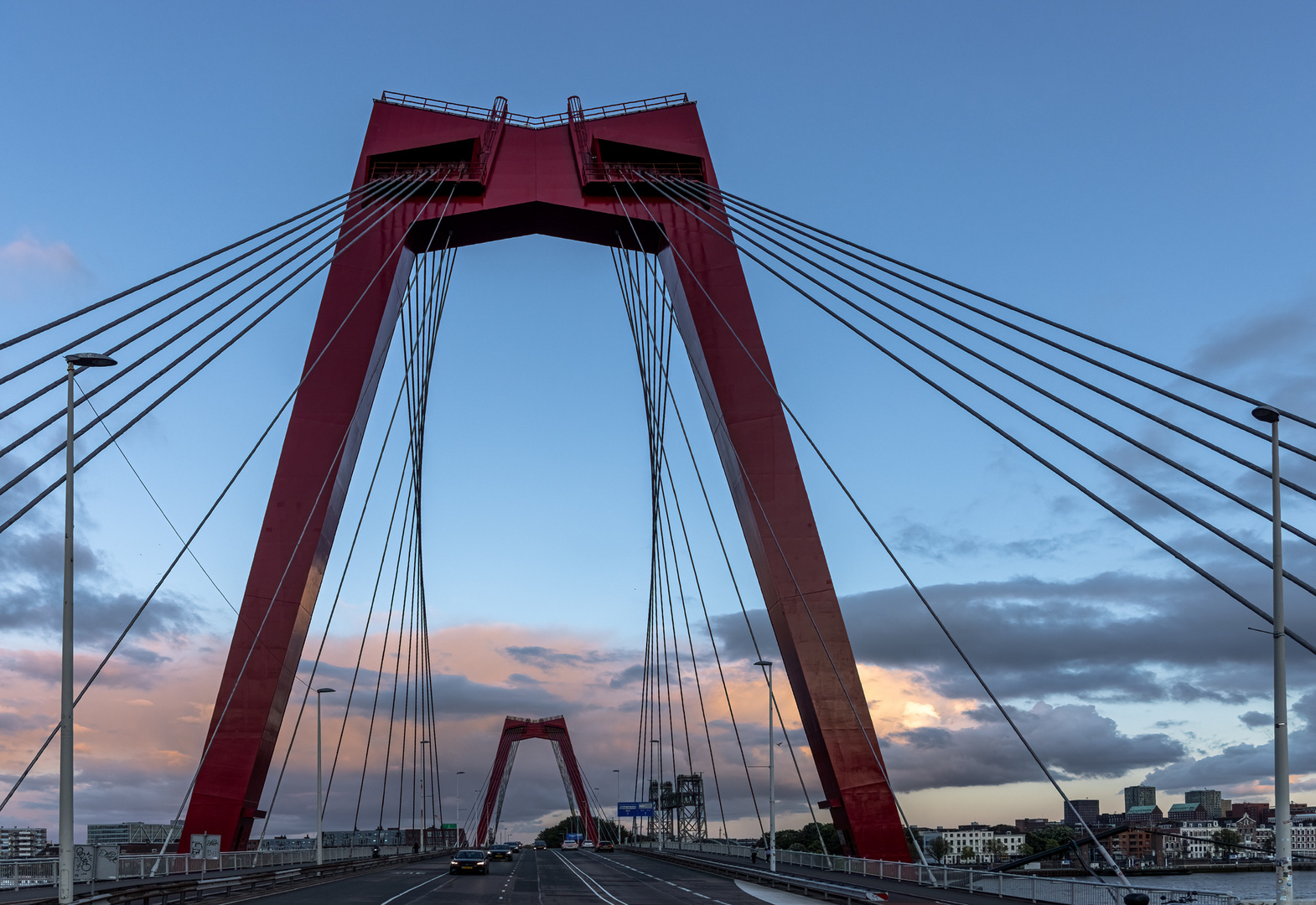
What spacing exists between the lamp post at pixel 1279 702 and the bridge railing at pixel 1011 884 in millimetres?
2177

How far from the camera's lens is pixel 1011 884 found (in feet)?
88.1

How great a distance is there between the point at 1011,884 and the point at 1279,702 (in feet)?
35.0

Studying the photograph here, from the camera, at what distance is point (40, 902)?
19562mm

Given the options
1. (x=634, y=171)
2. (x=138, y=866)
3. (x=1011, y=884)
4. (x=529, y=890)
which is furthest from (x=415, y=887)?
(x=634, y=171)

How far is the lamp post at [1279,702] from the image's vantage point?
55.8 ft

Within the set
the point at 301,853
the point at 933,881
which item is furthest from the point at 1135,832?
the point at 933,881

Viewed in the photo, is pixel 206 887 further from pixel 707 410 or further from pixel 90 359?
pixel 707 410

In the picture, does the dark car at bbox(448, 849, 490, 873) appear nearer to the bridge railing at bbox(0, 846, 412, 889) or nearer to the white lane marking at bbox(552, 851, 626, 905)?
the white lane marking at bbox(552, 851, 626, 905)

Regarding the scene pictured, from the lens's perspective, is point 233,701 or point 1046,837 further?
point 1046,837

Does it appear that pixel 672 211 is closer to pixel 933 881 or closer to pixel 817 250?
pixel 817 250

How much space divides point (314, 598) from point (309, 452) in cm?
410

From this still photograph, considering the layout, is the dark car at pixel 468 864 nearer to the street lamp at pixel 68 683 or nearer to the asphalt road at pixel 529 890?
the asphalt road at pixel 529 890

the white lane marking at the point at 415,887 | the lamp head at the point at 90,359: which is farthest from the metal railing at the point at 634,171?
the white lane marking at the point at 415,887

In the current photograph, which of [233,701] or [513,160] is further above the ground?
[513,160]
